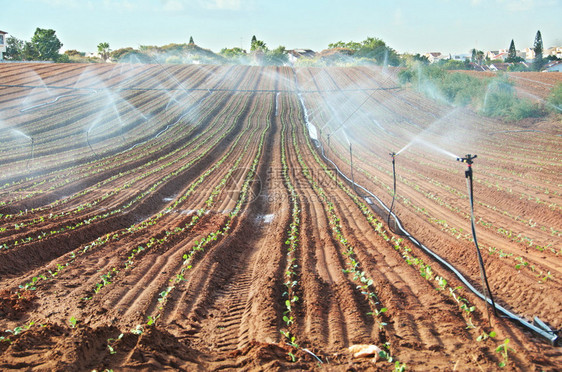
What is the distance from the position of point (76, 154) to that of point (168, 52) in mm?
67936

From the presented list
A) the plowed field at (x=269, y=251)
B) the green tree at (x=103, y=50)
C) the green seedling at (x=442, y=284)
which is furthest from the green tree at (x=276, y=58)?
the green seedling at (x=442, y=284)

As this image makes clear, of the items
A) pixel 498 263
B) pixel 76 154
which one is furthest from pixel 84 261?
pixel 76 154

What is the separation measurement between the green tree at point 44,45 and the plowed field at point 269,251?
50.9m

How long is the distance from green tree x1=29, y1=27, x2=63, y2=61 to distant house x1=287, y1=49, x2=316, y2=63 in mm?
43093

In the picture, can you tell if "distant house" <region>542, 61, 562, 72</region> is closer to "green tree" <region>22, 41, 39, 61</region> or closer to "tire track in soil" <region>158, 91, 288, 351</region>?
"tire track in soil" <region>158, 91, 288, 351</region>

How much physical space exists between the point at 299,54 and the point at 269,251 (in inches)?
3844

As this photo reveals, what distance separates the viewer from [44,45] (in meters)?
74.4

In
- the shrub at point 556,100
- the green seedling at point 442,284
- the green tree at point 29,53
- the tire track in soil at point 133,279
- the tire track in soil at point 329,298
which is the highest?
the green tree at point 29,53

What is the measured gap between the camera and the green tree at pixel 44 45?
71.9 metres

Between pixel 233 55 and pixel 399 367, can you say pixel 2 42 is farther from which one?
pixel 399 367

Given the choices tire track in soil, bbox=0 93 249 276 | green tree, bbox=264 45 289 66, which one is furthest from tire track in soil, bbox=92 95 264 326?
green tree, bbox=264 45 289 66

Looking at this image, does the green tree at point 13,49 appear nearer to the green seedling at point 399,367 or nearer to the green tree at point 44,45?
the green tree at point 44,45

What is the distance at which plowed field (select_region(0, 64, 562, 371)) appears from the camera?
16.5 feet

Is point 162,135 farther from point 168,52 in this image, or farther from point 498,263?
point 168,52
